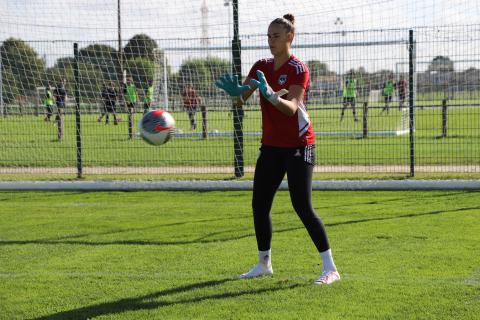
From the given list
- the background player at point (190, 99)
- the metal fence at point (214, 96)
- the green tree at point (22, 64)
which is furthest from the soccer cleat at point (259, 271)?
the green tree at point (22, 64)

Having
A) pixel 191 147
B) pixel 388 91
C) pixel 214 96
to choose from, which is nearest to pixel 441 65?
pixel 388 91

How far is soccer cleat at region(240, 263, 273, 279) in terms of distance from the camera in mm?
6242

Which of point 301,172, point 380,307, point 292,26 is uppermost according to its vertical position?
point 292,26

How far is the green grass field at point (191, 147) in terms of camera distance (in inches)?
586

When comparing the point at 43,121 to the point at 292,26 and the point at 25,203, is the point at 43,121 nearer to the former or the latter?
the point at 25,203

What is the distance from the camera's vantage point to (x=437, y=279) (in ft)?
19.9

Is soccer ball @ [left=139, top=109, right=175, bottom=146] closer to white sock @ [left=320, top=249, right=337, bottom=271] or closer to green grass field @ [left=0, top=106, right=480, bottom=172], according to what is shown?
white sock @ [left=320, top=249, right=337, bottom=271]

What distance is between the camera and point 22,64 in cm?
1428

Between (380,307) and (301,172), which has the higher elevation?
(301,172)

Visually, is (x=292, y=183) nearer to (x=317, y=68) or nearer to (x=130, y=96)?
(x=317, y=68)

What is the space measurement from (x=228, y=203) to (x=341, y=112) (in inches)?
223

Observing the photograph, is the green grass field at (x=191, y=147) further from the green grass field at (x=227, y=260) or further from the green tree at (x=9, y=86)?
the green grass field at (x=227, y=260)

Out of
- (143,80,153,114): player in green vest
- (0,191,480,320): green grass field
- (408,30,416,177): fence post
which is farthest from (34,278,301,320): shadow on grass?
(143,80,153,114): player in green vest

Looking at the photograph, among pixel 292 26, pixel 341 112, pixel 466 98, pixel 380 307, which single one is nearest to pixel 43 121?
pixel 341 112
